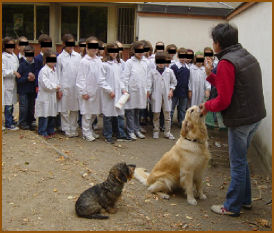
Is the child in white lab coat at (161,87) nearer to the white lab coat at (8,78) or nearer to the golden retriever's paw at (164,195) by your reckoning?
the white lab coat at (8,78)

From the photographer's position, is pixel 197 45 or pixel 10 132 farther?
pixel 197 45

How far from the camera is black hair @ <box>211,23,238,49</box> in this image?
15.0 feet

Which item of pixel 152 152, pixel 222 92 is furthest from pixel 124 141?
pixel 222 92

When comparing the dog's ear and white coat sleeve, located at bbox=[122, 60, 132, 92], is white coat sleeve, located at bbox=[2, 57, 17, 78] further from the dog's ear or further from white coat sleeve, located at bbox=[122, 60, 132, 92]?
the dog's ear

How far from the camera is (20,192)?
5.37m

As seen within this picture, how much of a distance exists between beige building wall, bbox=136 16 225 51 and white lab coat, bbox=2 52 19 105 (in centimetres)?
981

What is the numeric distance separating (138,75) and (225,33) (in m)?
4.29

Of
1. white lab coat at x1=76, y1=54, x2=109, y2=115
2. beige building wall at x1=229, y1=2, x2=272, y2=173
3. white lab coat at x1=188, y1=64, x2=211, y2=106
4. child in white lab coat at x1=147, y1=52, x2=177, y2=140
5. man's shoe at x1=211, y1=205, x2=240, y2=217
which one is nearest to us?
man's shoe at x1=211, y1=205, x2=240, y2=217

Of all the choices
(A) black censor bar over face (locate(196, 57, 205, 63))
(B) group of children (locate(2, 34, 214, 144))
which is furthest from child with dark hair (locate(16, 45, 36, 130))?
(A) black censor bar over face (locate(196, 57, 205, 63))

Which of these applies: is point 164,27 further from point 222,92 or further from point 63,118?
point 222,92

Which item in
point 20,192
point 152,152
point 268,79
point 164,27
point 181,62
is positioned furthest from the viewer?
point 164,27

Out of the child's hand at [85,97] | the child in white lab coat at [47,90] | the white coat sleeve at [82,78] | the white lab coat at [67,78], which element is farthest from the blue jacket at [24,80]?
the child's hand at [85,97]

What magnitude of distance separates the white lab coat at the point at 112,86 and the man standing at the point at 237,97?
13.1 ft

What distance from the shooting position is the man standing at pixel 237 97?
439 centimetres
